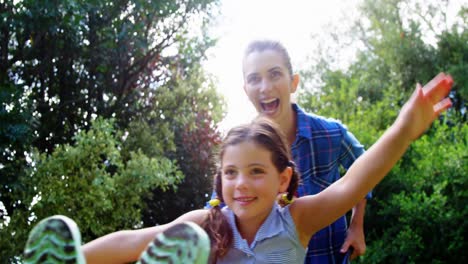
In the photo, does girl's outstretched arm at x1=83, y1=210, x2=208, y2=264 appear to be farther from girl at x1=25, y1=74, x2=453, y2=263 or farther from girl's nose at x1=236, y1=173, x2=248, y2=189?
girl's nose at x1=236, y1=173, x2=248, y2=189

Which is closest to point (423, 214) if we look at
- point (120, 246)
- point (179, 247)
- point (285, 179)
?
point (285, 179)

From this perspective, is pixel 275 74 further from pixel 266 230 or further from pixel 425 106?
pixel 425 106

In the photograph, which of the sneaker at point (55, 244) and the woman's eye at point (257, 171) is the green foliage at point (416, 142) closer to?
the woman's eye at point (257, 171)

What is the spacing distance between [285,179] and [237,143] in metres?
0.21

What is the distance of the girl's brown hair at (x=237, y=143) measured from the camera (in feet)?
6.40

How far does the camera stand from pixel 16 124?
569 centimetres

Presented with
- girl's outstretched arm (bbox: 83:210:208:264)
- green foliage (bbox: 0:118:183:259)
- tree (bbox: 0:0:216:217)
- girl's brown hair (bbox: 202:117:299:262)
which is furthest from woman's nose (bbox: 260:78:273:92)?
tree (bbox: 0:0:216:217)

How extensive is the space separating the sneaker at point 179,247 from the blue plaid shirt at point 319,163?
5.86ft

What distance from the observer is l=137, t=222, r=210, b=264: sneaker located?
92 cm

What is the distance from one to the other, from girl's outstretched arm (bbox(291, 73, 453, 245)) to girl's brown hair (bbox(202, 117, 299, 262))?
0.14 metres

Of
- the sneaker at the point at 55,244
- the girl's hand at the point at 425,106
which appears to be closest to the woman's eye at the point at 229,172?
the girl's hand at the point at 425,106

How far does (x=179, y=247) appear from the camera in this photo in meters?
0.93

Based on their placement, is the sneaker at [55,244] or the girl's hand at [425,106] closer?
the sneaker at [55,244]

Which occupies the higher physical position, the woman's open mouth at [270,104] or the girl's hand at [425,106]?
the woman's open mouth at [270,104]
